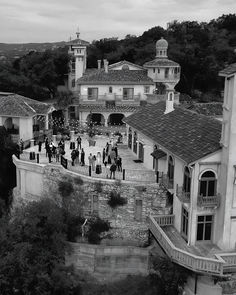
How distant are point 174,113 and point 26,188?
1333 cm

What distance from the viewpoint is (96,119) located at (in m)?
59.2

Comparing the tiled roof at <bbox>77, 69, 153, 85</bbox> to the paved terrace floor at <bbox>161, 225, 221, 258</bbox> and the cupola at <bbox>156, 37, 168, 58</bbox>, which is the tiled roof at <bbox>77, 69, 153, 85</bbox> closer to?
the cupola at <bbox>156, 37, 168, 58</bbox>

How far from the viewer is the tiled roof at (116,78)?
5672cm

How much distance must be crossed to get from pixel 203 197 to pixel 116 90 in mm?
34275

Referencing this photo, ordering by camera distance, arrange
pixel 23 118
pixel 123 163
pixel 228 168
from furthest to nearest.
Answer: pixel 23 118 < pixel 123 163 < pixel 228 168

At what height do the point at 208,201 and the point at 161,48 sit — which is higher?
the point at 161,48

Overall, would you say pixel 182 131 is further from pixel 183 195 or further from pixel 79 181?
pixel 79 181

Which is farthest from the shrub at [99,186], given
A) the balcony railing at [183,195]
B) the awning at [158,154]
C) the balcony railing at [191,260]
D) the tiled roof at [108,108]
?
the tiled roof at [108,108]

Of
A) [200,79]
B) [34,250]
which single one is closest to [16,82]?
[200,79]

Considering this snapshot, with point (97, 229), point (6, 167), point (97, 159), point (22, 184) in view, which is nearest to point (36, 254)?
point (97, 229)

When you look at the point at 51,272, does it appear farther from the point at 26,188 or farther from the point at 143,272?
the point at 26,188

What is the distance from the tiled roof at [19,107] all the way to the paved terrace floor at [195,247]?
20.4 metres

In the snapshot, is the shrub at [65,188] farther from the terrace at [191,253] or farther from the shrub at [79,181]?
the terrace at [191,253]

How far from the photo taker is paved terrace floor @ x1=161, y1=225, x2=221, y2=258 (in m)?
25.0
